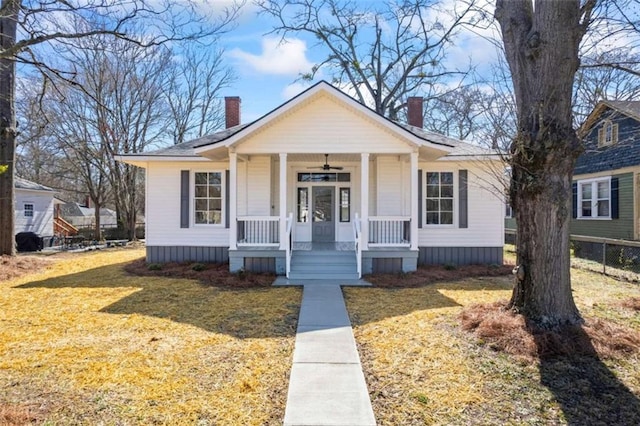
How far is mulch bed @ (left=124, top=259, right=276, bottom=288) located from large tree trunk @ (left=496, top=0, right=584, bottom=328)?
5919 mm

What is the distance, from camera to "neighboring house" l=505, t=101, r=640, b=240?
573 inches

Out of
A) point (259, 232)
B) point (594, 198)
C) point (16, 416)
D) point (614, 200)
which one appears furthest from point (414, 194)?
point (594, 198)

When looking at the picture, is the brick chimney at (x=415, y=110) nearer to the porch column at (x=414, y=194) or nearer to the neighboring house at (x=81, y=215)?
the porch column at (x=414, y=194)

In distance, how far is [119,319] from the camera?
647cm

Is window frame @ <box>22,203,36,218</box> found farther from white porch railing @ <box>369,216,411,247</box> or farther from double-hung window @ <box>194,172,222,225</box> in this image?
white porch railing @ <box>369,216,411,247</box>

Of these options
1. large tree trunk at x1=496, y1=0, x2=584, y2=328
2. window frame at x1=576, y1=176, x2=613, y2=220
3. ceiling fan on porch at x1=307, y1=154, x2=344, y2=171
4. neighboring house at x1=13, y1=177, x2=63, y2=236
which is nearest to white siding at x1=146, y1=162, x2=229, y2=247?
ceiling fan on porch at x1=307, y1=154, x2=344, y2=171

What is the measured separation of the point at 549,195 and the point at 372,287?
186 inches

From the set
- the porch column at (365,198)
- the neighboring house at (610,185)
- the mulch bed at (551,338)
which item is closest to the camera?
the mulch bed at (551,338)

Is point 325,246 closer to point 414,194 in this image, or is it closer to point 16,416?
point 414,194

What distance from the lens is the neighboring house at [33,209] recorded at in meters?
20.8

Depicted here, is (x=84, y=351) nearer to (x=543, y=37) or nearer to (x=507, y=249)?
(x=543, y=37)

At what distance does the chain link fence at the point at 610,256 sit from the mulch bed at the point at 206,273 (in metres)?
9.10

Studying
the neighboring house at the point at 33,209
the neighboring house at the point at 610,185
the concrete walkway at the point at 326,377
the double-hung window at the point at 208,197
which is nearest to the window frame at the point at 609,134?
the neighboring house at the point at 610,185

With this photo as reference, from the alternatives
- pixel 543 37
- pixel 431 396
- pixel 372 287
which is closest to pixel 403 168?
pixel 372 287
